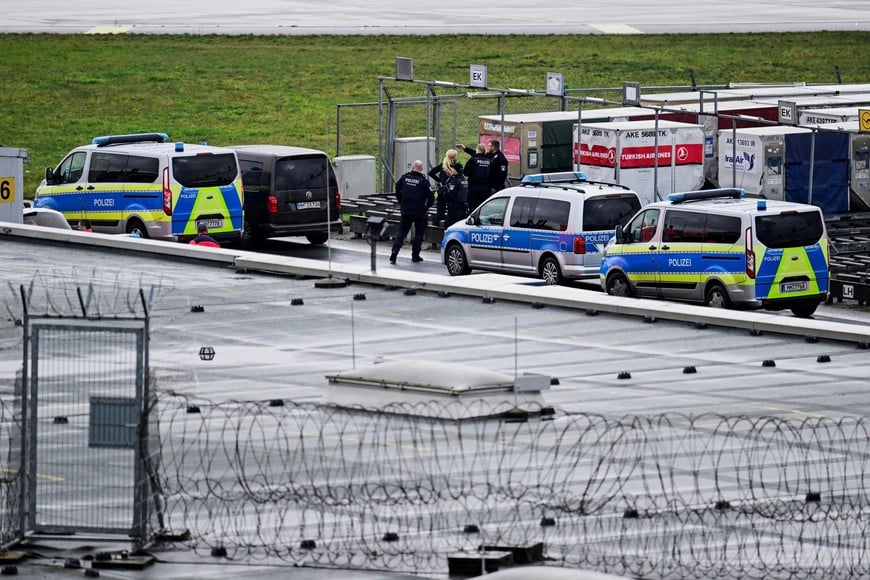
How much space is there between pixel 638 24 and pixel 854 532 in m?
66.4

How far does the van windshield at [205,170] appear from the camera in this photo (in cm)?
3281

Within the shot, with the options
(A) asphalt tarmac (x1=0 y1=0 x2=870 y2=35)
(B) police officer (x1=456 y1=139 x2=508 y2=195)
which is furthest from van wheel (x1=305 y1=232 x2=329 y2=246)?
(A) asphalt tarmac (x1=0 y1=0 x2=870 y2=35)

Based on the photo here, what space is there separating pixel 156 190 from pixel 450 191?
543 centimetres

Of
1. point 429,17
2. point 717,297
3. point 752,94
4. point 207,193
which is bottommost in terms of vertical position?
point 717,297

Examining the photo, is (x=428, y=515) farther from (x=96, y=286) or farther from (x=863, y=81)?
(x=863, y=81)

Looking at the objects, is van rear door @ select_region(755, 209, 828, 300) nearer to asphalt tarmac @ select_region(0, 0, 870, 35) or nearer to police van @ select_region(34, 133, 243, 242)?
police van @ select_region(34, 133, 243, 242)

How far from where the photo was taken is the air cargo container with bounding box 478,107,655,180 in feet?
120

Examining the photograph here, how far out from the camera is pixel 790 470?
45.8 ft

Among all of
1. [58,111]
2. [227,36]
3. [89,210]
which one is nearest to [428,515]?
[89,210]

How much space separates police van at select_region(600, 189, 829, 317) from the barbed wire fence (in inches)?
456

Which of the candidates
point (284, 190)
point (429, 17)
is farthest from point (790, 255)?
point (429, 17)

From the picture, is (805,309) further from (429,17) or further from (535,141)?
(429,17)

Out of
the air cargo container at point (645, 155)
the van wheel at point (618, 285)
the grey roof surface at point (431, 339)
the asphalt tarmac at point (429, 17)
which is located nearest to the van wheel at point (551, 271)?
the van wheel at point (618, 285)

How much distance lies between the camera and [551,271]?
98.6 ft
